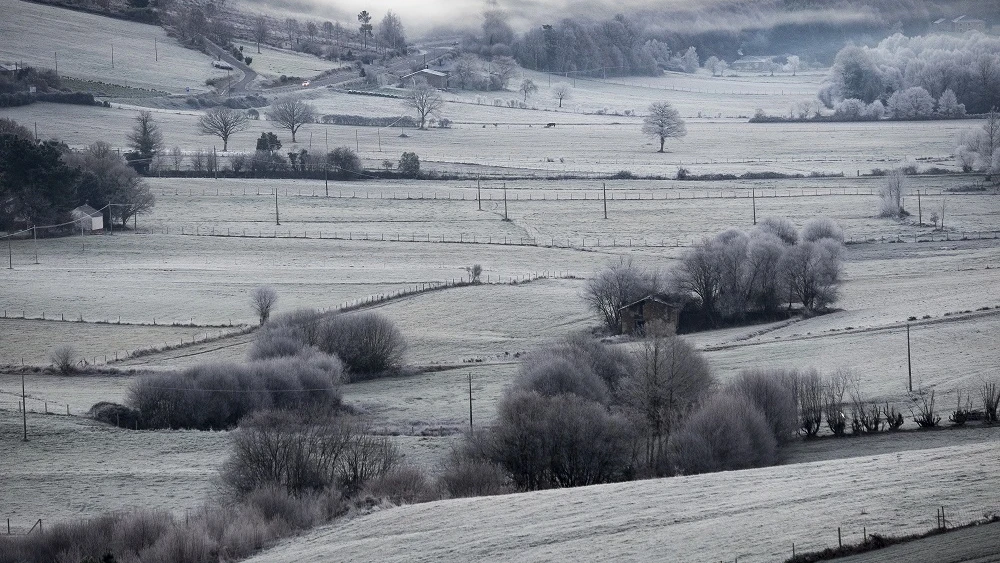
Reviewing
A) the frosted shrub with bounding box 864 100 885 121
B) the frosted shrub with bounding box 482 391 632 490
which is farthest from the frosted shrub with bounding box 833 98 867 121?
the frosted shrub with bounding box 482 391 632 490

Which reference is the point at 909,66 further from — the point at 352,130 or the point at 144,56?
the point at 144,56

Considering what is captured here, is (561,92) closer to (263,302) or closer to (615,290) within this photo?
(615,290)

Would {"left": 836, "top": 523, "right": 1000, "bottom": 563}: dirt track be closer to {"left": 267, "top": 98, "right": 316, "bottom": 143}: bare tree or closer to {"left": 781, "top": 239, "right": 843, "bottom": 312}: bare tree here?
{"left": 781, "top": 239, "right": 843, "bottom": 312}: bare tree

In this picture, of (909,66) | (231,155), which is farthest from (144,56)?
(909,66)

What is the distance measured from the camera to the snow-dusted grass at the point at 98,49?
117500 millimetres

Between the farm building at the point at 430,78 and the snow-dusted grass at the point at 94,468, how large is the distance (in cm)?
10305

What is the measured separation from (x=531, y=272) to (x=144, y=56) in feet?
286

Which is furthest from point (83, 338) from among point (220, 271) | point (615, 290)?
point (615, 290)

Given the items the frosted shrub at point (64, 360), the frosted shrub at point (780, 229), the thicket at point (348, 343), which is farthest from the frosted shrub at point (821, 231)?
the frosted shrub at point (64, 360)

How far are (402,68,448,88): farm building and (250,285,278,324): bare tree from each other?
87607mm

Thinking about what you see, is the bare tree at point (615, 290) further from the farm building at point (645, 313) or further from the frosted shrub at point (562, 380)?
the frosted shrub at point (562, 380)

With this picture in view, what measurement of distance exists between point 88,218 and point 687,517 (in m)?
51.7

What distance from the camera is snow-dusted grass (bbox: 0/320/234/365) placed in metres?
40.4

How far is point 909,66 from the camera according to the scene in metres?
134
